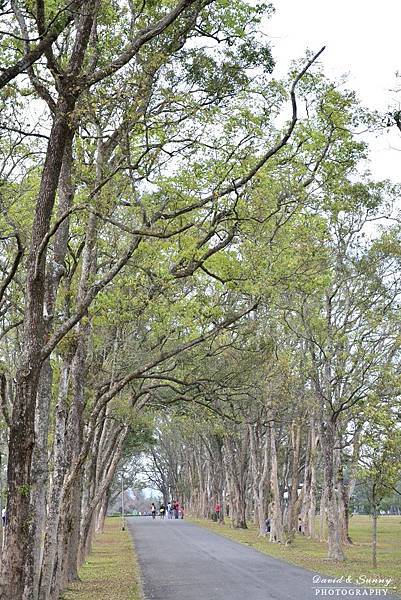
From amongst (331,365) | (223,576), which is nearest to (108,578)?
(223,576)

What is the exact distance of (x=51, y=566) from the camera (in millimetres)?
12008

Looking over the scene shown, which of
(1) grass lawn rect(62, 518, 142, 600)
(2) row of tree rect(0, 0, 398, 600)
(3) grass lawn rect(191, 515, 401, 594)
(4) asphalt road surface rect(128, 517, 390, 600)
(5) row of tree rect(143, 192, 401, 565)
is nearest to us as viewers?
(2) row of tree rect(0, 0, 398, 600)

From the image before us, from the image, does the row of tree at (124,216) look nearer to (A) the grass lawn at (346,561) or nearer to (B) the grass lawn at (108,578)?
(B) the grass lawn at (108,578)

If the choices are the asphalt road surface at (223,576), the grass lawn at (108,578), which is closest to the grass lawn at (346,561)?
the asphalt road surface at (223,576)

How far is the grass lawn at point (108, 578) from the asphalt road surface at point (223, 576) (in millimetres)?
320

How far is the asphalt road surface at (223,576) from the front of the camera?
14.1 meters

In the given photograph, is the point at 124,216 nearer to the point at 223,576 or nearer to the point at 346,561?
the point at 223,576

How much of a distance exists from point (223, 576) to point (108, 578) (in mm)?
2976

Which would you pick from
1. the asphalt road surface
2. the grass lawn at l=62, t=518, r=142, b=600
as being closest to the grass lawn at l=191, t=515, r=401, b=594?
the asphalt road surface

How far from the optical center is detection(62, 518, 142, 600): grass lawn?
49.9 ft

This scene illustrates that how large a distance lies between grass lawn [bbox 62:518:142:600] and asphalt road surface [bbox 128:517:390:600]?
320 millimetres

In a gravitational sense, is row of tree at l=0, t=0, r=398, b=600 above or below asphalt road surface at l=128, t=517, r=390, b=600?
above

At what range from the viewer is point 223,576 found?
17531 millimetres

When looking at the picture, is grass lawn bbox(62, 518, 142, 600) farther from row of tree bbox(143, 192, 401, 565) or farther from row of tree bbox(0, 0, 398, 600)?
row of tree bbox(143, 192, 401, 565)
